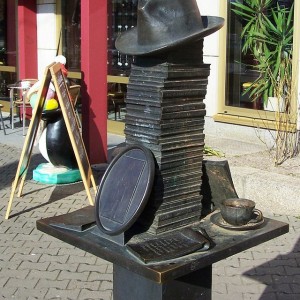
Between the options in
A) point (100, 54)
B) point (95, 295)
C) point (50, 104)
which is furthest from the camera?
point (100, 54)

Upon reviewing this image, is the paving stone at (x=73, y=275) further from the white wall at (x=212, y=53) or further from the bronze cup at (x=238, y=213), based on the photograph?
the white wall at (x=212, y=53)

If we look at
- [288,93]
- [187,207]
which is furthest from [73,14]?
[187,207]

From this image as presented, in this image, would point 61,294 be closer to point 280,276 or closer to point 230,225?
point 280,276

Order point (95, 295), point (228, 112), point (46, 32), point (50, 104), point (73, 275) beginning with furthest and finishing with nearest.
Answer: point (46, 32) → point (228, 112) → point (50, 104) → point (73, 275) → point (95, 295)

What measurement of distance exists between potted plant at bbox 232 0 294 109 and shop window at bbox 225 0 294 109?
0.16 feet

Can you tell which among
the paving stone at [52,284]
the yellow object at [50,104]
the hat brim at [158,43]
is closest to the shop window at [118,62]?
the yellow object at [50,104]

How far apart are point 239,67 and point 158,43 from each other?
6912mm

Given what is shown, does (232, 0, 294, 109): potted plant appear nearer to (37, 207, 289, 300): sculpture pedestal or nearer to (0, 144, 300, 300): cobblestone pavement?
(0, 144, 300, 300): cobblestone pavement

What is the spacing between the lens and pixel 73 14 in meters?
12.0

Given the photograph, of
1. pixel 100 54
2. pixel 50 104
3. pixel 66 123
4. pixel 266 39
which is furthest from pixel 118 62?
Answer: pixel 66 123

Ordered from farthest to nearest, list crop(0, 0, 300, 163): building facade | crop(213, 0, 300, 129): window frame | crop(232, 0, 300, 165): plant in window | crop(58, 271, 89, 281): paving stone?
crop(213, 0, 300, 129): window frame → crop(232, 0, 300, 165): plant in window → crop(0, 0, 300, 163): building facade → crop(58, 271, 89, 281): paving stone

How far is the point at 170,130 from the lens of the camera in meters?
2.72

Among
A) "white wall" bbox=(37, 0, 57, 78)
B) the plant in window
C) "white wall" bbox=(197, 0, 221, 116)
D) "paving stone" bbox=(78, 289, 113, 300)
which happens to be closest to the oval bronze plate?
"paving stone" bbox=(78, 289, 113, 300)

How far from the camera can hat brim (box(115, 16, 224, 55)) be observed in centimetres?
261
